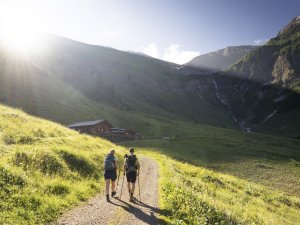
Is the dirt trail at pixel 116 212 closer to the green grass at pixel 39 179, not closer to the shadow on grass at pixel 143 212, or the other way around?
the shadow on grass at pixel 143 212

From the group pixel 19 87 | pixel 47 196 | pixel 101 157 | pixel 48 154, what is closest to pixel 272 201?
pixel 101 157

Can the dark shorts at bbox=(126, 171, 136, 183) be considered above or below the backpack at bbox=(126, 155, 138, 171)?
below

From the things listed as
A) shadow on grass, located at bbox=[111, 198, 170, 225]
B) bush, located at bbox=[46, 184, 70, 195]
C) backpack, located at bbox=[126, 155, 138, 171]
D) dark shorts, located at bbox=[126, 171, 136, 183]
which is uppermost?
backpack, located at bbox=[126, 155, 138, 171]

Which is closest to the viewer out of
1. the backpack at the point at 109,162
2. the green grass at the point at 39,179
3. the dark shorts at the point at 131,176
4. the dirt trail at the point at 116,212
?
the green grass at the point at 39,179

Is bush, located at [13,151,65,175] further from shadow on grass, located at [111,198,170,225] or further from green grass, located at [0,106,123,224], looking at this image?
shadow on grass, located at [111,198,170,225]

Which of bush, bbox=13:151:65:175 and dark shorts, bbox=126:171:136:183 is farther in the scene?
dark shorts, bbox=126:171:136:183

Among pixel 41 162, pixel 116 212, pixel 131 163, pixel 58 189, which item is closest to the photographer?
pixel 116 212

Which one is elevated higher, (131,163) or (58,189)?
(131,163)

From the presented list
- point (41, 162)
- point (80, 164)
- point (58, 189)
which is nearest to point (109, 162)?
point (58, 189)

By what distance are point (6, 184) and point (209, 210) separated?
36.1 feet

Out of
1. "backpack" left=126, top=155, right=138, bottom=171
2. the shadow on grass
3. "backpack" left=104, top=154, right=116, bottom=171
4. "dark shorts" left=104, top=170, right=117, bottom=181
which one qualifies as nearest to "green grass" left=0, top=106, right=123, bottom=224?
"dark shorts" left=104, top=170, right=117, bottom=181

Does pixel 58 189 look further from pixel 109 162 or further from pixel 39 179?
pixel 109 162

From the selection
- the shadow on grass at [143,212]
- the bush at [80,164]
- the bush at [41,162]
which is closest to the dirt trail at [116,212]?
the shadow on grass at [143,212]

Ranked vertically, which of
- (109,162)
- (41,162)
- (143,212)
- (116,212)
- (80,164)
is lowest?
(143,212)
